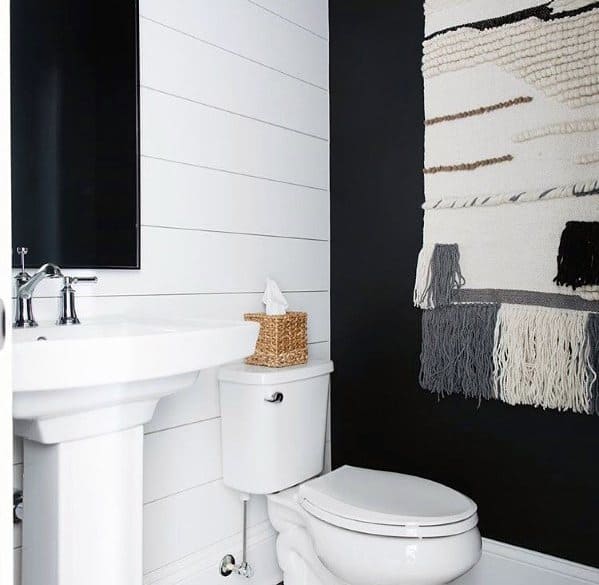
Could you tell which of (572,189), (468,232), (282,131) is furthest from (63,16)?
(572,189)

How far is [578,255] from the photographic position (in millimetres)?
1846

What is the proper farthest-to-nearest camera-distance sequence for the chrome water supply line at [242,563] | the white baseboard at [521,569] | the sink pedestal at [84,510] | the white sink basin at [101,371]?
1. the chrome water supply line at [242,563]
2. the white baseboard at [521,569]
3. the sink pedestal at [84,510]
4. the white sink basin at [101,371]

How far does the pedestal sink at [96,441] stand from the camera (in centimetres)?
113

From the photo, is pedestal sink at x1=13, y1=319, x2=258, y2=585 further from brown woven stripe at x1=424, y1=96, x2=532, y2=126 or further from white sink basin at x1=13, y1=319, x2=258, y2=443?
brown woven stripe at x1=424, y1=96, x2=532, y2=126

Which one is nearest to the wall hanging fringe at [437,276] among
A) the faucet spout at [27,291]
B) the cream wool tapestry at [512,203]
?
the cream wool tapestry at [512,203]

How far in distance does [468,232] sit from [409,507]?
0.91 m

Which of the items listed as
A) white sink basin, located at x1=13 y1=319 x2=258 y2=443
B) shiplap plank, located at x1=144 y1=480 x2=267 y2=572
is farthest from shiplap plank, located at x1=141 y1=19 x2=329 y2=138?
shiplap plank, located at x1=144 y1=480 x2=267 y2=572

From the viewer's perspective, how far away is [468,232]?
209 centimetres

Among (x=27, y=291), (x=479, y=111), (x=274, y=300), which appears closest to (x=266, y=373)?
(x=274, y=300)

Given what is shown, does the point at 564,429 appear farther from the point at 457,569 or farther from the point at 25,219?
the point at 25,219

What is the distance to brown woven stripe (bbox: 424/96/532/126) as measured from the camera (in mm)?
1982

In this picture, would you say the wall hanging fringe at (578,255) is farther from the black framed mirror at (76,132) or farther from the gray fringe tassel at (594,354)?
the black framed mirror at (76,132)

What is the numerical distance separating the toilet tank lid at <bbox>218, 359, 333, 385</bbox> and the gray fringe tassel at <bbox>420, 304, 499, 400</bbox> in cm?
38

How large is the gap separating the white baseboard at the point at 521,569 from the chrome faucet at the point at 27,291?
5.16ft
